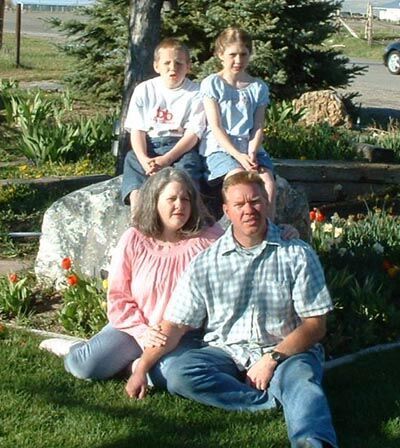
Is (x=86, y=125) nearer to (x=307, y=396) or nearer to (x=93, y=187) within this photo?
(x=93, y=187)

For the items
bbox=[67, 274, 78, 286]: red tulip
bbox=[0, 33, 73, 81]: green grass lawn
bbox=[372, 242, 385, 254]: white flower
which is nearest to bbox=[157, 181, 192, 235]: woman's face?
bbox=[67, 274, 78, 286]: red tulip

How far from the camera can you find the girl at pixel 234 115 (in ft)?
20.4

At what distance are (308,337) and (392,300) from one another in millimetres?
1967

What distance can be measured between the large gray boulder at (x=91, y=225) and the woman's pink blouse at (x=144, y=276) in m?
1.10

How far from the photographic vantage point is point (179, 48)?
20.4 feet

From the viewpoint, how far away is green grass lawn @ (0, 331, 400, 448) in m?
4.66

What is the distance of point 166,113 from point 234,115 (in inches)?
15.4

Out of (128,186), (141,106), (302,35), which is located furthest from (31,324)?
(302,35)

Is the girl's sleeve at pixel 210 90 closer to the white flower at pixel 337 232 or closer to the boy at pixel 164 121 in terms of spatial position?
the boy at pixel 164 121

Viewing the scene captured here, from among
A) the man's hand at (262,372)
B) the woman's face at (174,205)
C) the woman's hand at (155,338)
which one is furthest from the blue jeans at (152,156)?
the man's hand at (262,372)

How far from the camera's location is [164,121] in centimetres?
636

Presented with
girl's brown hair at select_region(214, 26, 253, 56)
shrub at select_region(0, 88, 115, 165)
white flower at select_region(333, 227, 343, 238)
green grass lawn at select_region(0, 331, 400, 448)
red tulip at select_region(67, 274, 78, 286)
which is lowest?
green grass lawn at select_region(0, 331, 400, 448)

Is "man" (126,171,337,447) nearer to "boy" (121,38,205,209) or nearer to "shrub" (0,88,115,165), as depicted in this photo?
"boy" (121,38,205,209)

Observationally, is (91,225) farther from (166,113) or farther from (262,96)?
(262,96)
